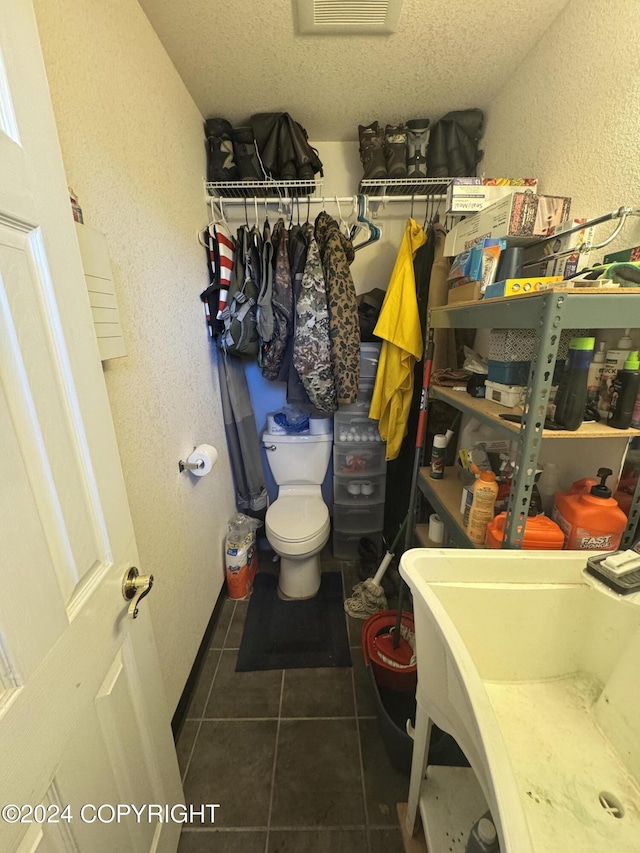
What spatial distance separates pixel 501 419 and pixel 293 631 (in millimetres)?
1340

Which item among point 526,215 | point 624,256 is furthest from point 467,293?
point 624,256

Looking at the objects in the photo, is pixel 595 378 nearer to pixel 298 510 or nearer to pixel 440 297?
pixel 440 297

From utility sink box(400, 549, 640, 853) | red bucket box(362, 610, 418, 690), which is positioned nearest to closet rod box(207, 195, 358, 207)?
utility sink box(400, 549, 640, 853)

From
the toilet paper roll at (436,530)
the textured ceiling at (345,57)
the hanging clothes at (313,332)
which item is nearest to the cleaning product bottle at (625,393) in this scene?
the toilet paper roll at (436,530)

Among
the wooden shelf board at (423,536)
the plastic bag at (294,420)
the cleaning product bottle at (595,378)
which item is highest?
the cleaning product bottle at (595,378)

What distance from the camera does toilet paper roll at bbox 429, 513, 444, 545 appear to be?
1.26 m

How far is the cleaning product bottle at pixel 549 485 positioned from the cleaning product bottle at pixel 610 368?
22 cm

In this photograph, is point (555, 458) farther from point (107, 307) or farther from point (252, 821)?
point (252, 821)

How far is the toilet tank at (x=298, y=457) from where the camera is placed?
6.23 ft

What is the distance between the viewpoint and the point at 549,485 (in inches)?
38.9

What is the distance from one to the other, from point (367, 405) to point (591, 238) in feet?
3.67

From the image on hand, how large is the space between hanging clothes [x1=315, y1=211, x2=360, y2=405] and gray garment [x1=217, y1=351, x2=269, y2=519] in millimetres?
533

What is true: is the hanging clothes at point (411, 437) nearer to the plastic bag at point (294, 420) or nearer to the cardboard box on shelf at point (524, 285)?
the plastic bag at point (294, 420)

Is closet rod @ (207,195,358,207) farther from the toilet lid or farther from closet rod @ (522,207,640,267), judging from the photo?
the toilet lid
